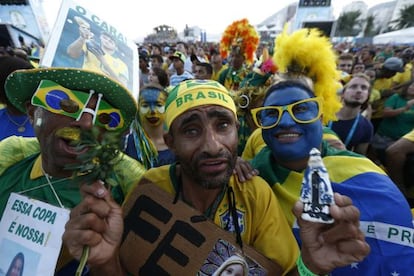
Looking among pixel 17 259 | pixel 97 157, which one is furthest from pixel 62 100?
pixel 17 259

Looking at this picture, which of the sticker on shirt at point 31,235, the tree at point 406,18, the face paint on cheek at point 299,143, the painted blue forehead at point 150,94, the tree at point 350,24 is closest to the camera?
the sticker on shirt at point 31,235

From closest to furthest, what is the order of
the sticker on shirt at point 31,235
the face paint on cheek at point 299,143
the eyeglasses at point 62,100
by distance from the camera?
the sticker on shirt at point 31,235 → the eyeglasses at point 62,100 → the face paint on cheek at point 299,143

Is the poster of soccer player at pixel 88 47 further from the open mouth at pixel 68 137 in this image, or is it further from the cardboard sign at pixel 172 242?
the cardboard sign at pixel 172 242

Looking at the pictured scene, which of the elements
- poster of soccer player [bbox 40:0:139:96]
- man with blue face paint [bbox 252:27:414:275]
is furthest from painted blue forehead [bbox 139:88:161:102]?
man with blue face paint [bbox 252:27:414:275]

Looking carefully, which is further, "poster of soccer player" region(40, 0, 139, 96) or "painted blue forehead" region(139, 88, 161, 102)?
"painted blue forehead" region(139, 88, 161, 102)

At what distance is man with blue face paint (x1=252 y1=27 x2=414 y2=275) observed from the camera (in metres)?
1.71

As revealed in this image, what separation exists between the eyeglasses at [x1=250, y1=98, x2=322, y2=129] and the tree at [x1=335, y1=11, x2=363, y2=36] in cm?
5749

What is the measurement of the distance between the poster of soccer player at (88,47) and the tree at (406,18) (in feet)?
144

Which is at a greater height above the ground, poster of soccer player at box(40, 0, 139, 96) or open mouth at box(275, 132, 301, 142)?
poster of soccer player at box(40, 0, 139, 96)

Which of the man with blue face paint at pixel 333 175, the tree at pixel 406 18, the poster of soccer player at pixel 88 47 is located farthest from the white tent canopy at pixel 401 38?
the poster of soccer player at pixel 88 47

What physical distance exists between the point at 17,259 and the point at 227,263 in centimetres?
97

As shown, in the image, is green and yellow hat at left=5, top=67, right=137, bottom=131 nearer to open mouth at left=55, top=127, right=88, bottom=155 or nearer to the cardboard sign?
open mouth at left=55, top=127, right=88, bottom=155

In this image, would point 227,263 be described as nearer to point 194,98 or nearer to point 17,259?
point 194,98

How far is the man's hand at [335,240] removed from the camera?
45.2 inches
